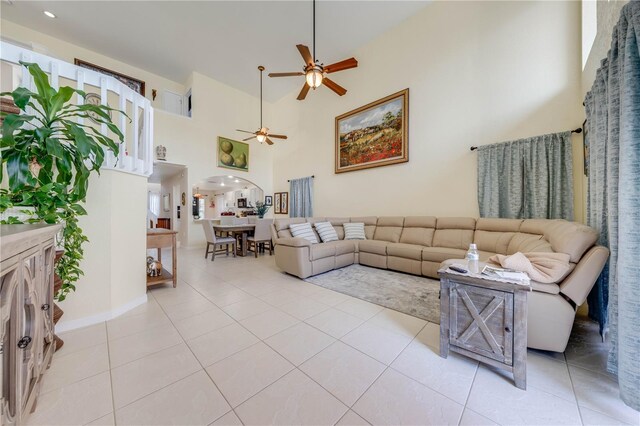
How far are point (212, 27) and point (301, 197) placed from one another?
14.0 feet

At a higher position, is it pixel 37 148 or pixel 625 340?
pixel 37 148

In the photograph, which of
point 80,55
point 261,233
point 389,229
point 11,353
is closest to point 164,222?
point 80,55

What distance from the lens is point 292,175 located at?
684 cm

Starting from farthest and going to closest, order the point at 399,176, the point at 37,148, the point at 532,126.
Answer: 1. the point at 399,176
2. the point at 532,126
3. the point at 37,148

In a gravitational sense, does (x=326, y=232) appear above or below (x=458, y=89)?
below

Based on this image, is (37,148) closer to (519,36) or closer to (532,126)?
(532,126)

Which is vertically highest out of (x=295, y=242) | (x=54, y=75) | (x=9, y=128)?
(x=54, y=75)

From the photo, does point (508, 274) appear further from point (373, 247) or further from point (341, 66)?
point (341, 66)

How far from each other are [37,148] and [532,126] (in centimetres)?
510

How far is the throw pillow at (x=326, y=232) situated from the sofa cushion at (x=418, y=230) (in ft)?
4.12

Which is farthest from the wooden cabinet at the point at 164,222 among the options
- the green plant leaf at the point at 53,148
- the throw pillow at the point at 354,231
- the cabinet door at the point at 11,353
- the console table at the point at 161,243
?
the cabinet door at the point at 11,353

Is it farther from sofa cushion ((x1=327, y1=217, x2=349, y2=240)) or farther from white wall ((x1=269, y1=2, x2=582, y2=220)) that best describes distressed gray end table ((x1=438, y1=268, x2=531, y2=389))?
sofa cushion ((x1=327, y1=217, x2=349, y2=240))

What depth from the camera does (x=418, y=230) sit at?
3.84m

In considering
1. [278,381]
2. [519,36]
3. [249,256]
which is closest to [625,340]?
[278,381]
